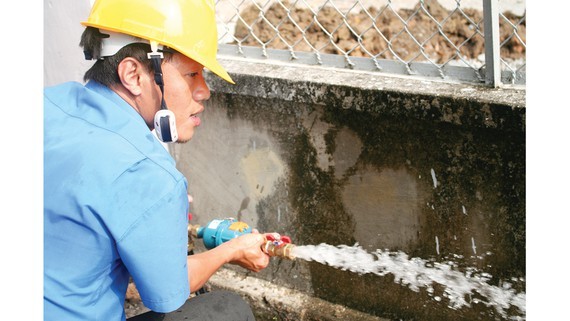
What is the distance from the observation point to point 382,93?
9.52 ft

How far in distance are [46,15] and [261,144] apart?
4.59 ft

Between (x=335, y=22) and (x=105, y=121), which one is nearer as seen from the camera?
(x=105, y=121)

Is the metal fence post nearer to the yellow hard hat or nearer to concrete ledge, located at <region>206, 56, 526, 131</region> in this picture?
concrete ledge, located at <region>206, 56, 526, 131</region>

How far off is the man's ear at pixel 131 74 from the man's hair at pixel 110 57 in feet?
0.06

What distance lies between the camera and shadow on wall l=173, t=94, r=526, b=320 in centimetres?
286

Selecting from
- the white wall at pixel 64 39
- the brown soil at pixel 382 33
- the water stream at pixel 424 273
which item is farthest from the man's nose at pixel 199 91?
the brown soil at pixel 382 33

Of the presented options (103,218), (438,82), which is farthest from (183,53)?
(438,82)

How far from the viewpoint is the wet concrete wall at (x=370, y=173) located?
2.81 metres

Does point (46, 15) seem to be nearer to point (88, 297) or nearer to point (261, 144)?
point (261, 144)

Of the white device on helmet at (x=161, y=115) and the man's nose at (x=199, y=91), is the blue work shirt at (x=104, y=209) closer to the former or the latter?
the white device on helmet at (x=161, y=115)

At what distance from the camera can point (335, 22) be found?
235 inches

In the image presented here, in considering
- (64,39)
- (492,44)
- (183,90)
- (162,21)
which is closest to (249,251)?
(183,90)

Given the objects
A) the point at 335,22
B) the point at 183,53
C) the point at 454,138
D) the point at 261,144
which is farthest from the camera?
the point at 335,22

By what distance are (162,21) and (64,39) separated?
157cm
